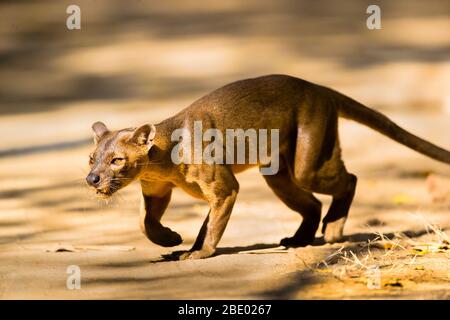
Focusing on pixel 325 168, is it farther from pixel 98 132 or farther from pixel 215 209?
pixel 98 132

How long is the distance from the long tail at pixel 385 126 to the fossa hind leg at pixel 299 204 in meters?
0.60

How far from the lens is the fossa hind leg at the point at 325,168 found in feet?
22.2

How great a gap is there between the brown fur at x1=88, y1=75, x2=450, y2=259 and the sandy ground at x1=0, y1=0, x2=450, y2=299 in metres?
0.23

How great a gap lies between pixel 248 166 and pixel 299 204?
54 centimetres

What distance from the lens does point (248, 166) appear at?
6820 mm

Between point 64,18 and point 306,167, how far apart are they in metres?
8.12

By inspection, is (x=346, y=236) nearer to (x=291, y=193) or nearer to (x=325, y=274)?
(x=291, y=193)

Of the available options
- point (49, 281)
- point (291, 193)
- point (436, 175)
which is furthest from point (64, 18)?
point (49, 281)

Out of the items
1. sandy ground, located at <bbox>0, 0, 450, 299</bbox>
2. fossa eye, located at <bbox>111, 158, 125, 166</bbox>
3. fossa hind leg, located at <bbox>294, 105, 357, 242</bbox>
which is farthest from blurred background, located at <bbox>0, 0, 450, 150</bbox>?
fossa eye, located at <bbox>111, 158, 125, 166</bbox>

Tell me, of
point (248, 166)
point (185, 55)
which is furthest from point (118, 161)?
point (185, 55)

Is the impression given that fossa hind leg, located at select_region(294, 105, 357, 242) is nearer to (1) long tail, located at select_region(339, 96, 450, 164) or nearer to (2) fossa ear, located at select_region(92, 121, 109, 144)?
(1) long tail, located at select_region(339, 96, 450, 164)

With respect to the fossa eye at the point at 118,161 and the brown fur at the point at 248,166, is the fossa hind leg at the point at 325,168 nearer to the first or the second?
the brown fur at the point at 248,166

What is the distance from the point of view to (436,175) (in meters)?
9.05

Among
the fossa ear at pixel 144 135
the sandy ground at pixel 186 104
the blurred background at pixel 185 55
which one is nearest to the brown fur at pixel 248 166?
the fossa ear at pixel 144 135
